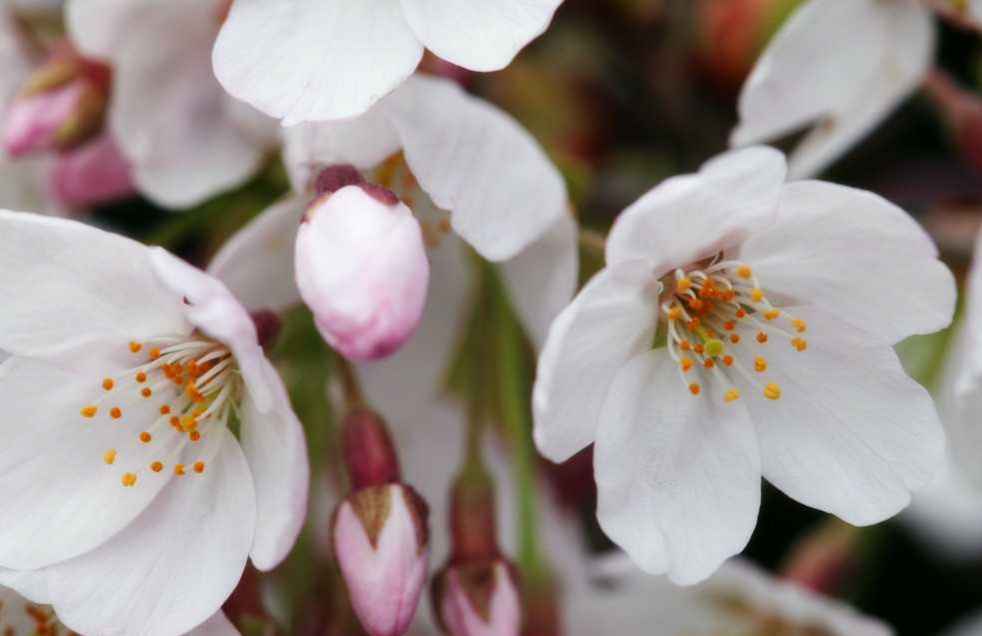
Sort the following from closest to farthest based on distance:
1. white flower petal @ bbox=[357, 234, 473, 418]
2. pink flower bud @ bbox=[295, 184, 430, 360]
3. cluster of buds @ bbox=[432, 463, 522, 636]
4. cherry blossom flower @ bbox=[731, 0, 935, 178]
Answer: pink flower bud @ bbox=[295, 184, 430, 360] < cluster of buds @ bbox=[432, 463, 522, 636] < cherry blossom flower @ bbox=[731, 0, 935, 178] < white flower petal @ bbox=[357, 234, 473, 418]

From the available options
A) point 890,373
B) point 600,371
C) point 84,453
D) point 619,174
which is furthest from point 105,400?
point 619,174

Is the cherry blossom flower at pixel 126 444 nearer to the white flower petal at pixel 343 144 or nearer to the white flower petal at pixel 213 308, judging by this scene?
the white flower petal at pixel 213 308

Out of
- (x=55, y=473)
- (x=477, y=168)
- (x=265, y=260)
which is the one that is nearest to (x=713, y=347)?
(x=477, y=168)

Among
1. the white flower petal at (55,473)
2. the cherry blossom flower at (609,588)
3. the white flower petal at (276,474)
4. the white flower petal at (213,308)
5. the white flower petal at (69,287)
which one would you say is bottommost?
the cherry blossom flower at (609,588)

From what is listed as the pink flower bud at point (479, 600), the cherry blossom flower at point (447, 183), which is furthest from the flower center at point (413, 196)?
the pink flower bud at point (479, 600)

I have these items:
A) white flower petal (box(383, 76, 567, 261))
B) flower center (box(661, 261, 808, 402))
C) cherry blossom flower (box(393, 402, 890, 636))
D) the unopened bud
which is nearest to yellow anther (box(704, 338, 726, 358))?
flower center (box(661, 261, 808, 402))

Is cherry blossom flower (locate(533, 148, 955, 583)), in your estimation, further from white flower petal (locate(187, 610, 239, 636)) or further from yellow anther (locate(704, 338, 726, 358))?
white flower petal (locate(187, 610, 239, 636))
